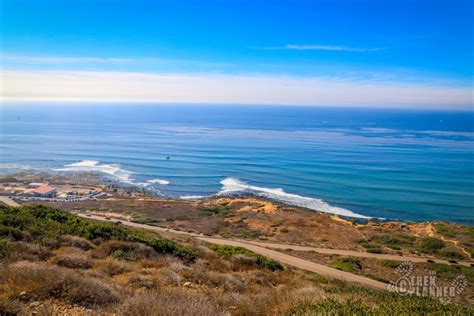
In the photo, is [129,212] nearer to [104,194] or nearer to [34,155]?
[104,194]

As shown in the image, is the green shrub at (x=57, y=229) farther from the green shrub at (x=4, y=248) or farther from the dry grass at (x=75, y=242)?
the green shrub at (x=4, y=248)

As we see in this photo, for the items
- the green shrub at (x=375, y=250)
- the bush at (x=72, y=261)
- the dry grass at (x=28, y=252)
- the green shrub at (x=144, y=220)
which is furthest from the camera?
the green shrub at (x=144, y=220)

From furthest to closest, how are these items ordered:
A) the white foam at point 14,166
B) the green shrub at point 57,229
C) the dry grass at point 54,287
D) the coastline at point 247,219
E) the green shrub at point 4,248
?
the white foam at point 14,166
the coastline at point 247,219
the green shrub at point 57,229
the green shrub at point 4,248
the dry grass at point 54,287

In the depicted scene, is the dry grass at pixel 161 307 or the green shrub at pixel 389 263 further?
the green shrub at pixel 389 263

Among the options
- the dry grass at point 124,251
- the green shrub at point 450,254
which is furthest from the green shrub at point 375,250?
the dry grass at point 124,251

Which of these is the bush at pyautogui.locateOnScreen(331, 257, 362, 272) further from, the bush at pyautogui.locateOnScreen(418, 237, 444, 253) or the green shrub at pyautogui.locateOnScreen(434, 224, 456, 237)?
the green shrub at pyautogui.locateOnScreen(434, 224, 456, 237)

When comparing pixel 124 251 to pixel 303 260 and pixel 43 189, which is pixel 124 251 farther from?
pixel 43 189

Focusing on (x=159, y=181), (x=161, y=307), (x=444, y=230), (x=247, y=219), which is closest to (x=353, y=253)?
(x=444, y=230)

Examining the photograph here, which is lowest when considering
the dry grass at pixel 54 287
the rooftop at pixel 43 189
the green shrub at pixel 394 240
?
the rooftop at pixel 43 189
